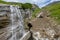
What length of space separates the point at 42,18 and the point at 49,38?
55.3 inches

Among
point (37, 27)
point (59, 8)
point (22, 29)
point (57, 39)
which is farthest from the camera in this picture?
point (22, 29)

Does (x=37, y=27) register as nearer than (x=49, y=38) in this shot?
No

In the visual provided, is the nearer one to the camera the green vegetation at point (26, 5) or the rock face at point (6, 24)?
the rock face at point (6, 24)

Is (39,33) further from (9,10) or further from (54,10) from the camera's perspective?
(9,10)

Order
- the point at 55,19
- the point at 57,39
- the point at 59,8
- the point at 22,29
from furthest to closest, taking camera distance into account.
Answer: the point at 22,29, the point at 59,8, the point at 55,19, the point at 57,39

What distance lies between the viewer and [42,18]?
7660 mm

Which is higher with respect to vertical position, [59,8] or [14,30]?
[59,8]

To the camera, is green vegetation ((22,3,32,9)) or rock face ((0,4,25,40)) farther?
green vegetation ((22,3,32,9))

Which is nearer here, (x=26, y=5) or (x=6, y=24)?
(x=6, y=24)

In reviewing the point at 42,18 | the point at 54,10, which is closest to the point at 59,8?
the point at 54,10

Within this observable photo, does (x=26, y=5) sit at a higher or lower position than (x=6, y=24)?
lower

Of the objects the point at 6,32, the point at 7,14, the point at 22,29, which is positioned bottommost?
the point at 22,29

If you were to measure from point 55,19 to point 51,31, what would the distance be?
689mm

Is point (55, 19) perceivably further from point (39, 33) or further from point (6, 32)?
point (6, 32)
